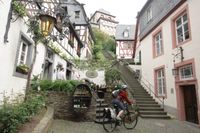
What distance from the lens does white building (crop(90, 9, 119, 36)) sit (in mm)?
64625

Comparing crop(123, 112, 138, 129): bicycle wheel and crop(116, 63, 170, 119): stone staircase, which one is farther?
crop(116, 63, 170, 119): stone staircase

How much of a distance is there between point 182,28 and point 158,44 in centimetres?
312

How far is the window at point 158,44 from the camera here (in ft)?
40.4

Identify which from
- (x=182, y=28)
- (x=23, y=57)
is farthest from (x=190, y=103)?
(x=23, y=57)

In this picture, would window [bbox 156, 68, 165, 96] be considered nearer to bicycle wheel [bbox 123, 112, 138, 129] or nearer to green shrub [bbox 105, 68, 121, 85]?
green shrub [bbox 105, 68, 121, 85]

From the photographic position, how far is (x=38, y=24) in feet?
19.9

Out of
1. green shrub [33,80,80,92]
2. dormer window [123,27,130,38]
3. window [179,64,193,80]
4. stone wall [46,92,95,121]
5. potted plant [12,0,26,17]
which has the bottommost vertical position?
stone wall [46,92,95,121]

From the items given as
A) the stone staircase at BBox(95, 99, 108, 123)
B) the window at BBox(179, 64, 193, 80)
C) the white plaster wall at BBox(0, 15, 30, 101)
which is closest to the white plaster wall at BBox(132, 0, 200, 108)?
the window at BBox(179, 64, 193, 80)

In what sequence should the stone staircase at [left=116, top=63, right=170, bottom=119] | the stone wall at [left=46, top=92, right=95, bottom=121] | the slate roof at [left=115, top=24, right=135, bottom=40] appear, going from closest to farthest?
the stone wall at [left=46, top=92, right=95, bottom=121] → the stone staircase at [left=116, top=63, right=170, bottom=119] → the slate roof at [left=115, top=24, right=135, bottom=40]

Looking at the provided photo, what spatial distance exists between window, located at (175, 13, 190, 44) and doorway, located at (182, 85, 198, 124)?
2743 mm

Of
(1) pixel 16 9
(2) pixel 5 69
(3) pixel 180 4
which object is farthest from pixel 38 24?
(3) pixel 180 4

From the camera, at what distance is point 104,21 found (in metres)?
66.4

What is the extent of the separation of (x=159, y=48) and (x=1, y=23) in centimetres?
1056

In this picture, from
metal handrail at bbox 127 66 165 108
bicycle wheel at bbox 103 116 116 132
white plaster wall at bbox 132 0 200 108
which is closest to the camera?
bicycle wheel at bbox 103 116 116 132
